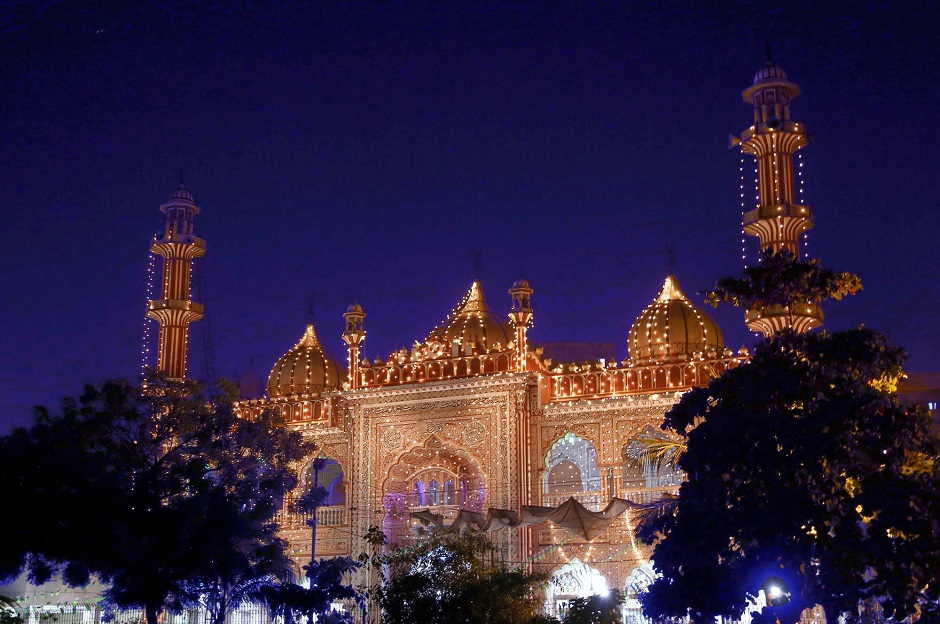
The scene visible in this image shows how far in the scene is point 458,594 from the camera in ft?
53.8

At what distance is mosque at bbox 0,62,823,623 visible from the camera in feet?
77.7

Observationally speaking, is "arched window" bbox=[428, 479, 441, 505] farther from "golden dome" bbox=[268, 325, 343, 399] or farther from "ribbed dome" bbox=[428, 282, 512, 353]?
"golden dome" bbox=[268, 325, 343, 399]

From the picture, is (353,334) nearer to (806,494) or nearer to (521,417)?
(521,417)

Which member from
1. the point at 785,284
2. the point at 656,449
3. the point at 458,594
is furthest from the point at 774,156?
the point at 458,594

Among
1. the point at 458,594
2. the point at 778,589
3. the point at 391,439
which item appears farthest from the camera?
the point at 391,439

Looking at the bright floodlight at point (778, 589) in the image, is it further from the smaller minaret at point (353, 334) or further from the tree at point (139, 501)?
the smaller minaret at point (353, 334)

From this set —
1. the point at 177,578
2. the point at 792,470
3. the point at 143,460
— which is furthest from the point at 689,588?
the point at 143,460

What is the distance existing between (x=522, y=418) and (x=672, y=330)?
436 centimetres

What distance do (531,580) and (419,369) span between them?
10042 millimetres

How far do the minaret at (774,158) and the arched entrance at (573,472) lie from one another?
5296 millimetres

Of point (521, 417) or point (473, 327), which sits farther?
point (473, 327)

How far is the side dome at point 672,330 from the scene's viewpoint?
86.2 ft

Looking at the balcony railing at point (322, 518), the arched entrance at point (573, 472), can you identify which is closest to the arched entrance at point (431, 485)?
the balcony railing at point (322, 518)

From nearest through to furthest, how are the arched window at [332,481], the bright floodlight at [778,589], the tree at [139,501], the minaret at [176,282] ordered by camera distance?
the bright floodlight at [778,589], the tree at [139,501], the minaret at [176,282], the arched window at [332,481]
